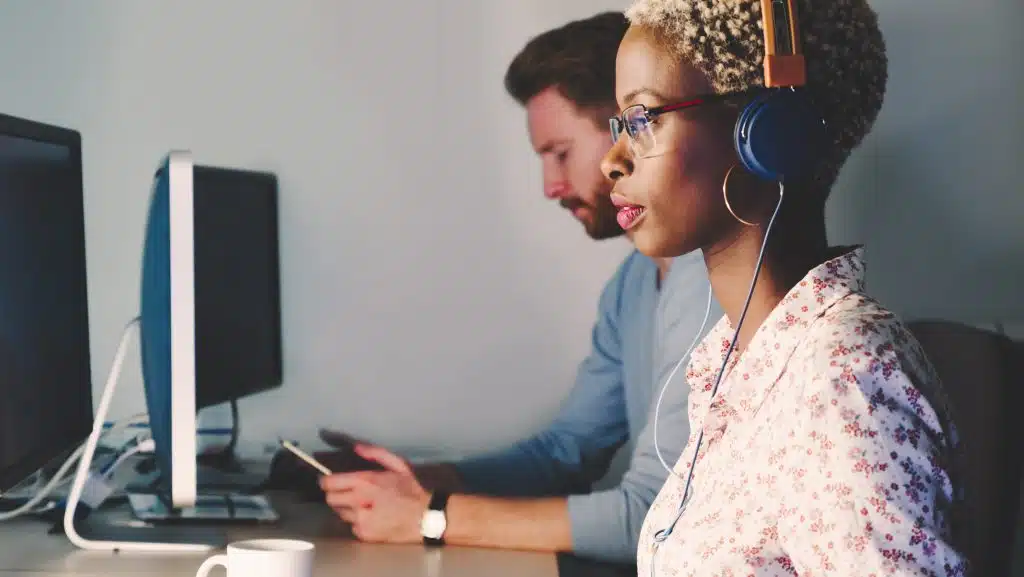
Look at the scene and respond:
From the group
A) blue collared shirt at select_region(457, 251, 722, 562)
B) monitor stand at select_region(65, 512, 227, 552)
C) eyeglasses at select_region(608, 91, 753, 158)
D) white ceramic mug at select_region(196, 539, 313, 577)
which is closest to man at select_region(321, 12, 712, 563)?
blue collared shirt at select_region(457, 251, 722, 562)

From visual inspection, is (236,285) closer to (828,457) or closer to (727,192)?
(727,192)

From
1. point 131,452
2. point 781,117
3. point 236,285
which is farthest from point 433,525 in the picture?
point 781,117

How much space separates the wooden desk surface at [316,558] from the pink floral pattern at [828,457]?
1.56 ft

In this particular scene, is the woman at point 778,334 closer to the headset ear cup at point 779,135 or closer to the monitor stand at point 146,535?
the headset ear cup at point 779,135

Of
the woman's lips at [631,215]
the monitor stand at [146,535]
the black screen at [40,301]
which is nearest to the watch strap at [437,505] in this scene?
the monitor stand at [146,535]

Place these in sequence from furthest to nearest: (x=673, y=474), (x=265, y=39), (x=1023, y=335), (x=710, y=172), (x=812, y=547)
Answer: (x=265, y=39) < (x=1023, y=335) < (x=673, y=474) < (x=710, y=172) < (x=812, y=547)

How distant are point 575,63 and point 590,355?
0.53 m

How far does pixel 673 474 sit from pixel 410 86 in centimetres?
122

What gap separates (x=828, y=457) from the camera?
0.79 metres

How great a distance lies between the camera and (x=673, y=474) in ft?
3.66

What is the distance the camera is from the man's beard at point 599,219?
207 cm

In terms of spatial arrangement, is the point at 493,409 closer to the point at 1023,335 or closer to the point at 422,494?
the point at 422,494

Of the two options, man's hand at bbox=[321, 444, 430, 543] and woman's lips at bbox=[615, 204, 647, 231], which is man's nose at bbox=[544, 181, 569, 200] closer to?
man's hand at bbox=[321, 444, 430, 543]

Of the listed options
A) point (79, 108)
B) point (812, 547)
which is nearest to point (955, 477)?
point (812, 547)
